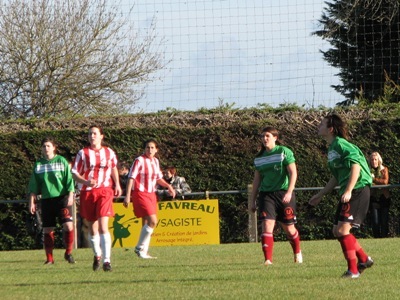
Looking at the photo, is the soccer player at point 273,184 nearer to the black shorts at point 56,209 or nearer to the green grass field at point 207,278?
the green grass field at point 207,278

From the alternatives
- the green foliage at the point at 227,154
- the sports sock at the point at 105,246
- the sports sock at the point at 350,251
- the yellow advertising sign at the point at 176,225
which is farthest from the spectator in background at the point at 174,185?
the sports sock at the point at 350,251

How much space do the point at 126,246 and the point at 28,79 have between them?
1273cm

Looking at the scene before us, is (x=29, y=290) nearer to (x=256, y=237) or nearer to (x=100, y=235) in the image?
(x=100, y=235)

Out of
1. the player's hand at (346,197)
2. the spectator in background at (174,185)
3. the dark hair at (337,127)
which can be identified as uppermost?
the dark hair at (337,127)

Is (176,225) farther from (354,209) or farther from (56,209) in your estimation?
(354,209)

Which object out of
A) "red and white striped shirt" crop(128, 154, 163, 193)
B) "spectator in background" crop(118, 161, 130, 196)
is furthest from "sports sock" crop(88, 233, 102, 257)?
"spectator in background" crop(118, 161, 130, 196)

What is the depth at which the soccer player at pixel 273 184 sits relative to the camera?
43.1 feet

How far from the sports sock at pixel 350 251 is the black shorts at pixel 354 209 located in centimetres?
17

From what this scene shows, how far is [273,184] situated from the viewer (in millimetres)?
13328

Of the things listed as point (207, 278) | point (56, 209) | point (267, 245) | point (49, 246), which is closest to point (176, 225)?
point (49, 246)

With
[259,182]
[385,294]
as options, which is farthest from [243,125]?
[385,294]

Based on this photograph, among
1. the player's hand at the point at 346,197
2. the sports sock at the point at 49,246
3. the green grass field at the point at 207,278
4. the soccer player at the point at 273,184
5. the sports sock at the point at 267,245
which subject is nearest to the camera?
the green grass field at the point at 207,278

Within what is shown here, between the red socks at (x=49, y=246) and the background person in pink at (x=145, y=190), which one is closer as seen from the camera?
the red socks at (x=49, y=246)

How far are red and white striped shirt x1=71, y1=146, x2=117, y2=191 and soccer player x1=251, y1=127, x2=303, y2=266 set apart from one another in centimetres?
195
